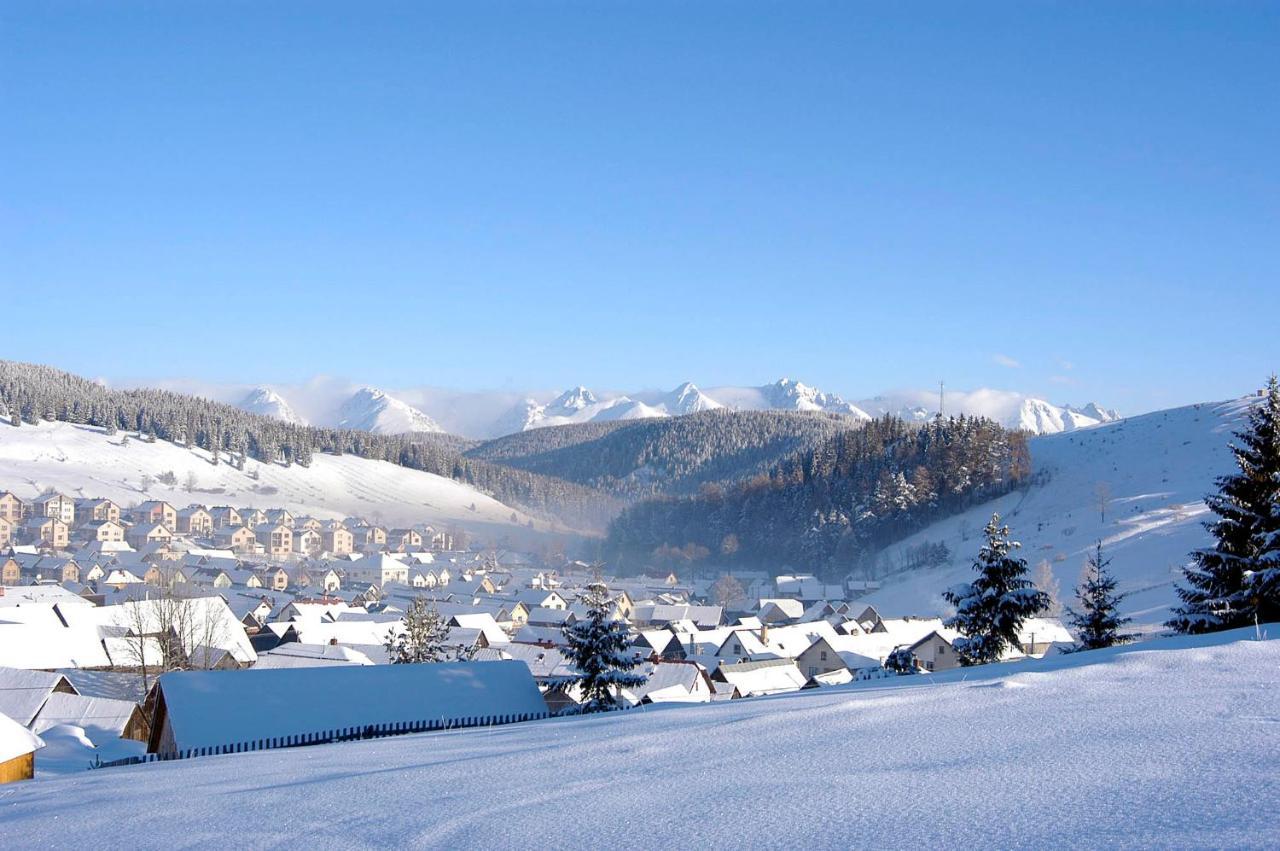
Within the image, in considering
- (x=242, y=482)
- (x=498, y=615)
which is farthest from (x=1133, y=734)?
(x=242, y=482)

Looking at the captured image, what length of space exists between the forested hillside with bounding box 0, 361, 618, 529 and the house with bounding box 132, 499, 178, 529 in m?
37.6

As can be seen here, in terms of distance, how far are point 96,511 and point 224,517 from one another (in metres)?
15.1

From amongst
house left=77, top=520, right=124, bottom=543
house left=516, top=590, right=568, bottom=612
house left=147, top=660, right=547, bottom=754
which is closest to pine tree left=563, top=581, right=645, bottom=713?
house left=147, top=660, right=547, bottom=754

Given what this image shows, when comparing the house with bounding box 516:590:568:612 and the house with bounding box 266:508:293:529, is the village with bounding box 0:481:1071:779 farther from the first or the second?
the house with bounding box 266:508:293:529

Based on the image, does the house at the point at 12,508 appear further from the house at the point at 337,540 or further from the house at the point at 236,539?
the house at the point at 337,540

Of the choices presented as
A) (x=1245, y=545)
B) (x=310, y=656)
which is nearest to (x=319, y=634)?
(x=310, y=656)

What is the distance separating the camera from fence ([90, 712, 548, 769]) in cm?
2005

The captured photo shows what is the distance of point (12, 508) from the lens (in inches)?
4542

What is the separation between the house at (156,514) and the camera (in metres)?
122

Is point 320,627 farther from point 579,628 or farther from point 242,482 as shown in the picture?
point 242,482

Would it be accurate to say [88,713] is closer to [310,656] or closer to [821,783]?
[310,656]

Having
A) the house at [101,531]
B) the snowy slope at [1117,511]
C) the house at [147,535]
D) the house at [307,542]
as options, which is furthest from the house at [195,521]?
the snowy slope at [1117,511]

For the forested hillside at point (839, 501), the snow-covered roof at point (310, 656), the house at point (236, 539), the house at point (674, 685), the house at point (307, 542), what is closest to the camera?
the house at point (674, 685)

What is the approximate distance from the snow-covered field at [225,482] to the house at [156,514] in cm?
565
